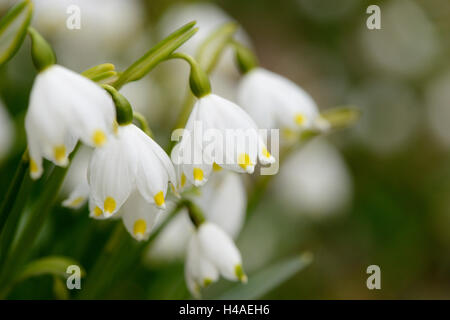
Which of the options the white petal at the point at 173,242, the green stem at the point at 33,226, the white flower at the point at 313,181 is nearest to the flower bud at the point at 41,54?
the green stem at the point at 33,226

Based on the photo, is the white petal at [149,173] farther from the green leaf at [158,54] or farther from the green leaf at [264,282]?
the green leaf at [264,282]

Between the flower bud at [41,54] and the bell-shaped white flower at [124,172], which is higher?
the flower bud at [41,54]

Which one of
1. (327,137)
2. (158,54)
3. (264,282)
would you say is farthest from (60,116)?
(327,137)

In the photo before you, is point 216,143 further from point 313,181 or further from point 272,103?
point 313,181

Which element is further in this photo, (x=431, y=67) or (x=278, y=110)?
(x=431, y=67)

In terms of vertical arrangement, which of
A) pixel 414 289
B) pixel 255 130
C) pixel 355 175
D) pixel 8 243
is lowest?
pixel 414 289
